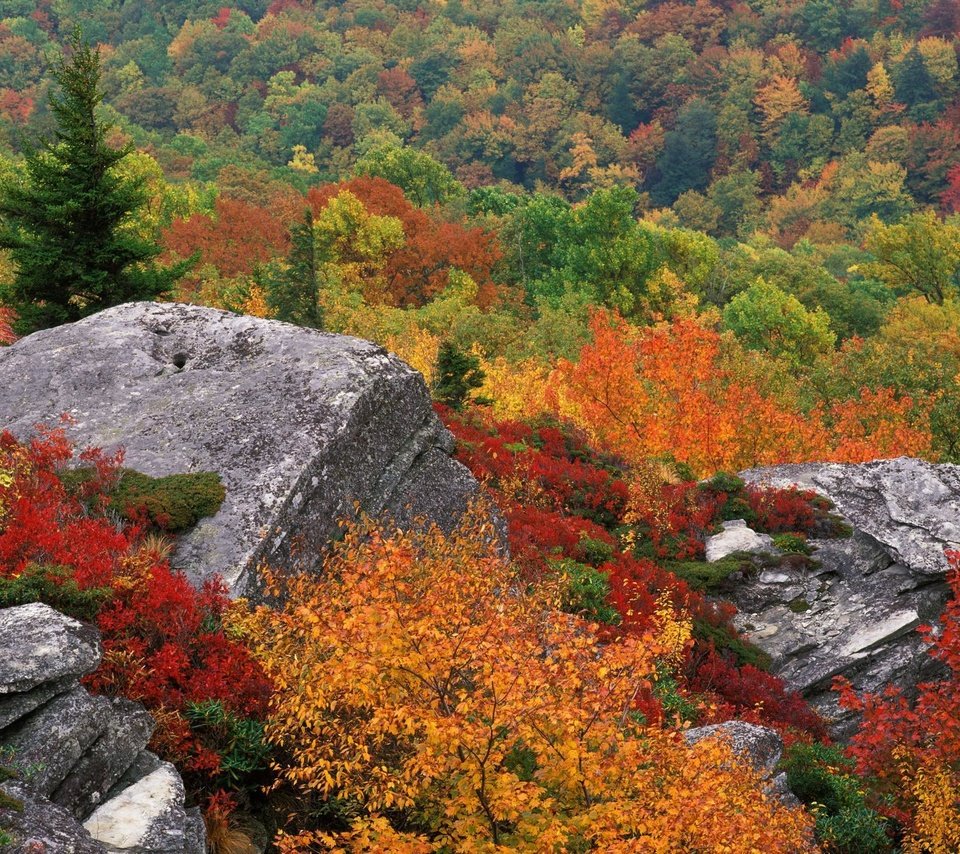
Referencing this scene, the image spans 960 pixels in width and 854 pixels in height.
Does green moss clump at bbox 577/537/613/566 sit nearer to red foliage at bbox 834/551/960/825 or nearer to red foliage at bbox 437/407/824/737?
red foliage at bbox 437/407/824/737

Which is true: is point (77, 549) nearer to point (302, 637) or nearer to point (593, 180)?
point (302, 637)

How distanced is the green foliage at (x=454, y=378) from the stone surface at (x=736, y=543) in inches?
288

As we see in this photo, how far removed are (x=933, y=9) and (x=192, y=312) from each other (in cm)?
15864

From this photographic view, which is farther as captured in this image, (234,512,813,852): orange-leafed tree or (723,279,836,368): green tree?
(723,279,836,368): green tree

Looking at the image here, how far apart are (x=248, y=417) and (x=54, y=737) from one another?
7.29 m

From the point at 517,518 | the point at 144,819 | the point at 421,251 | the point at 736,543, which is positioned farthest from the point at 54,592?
the point at 421,251

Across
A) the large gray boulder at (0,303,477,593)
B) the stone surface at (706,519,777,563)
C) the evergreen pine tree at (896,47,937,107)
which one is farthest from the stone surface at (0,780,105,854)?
the evergreen pine tree at (896,47,937,107)

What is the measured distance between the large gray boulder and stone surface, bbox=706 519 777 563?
7.42 metres

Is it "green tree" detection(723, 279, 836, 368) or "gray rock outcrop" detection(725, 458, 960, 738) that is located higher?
"gray rock outcrop" detection(725, 458, 960, 738)

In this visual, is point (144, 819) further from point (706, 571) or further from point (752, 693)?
point (706, 571)

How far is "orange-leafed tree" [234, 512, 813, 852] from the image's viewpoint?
9688 millimetres

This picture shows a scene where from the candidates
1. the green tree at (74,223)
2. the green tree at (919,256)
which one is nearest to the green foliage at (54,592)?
the green tree at (74,223)

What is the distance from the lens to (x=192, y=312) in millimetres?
19766

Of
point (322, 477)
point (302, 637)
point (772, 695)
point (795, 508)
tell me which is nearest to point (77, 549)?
point (302, 637)
